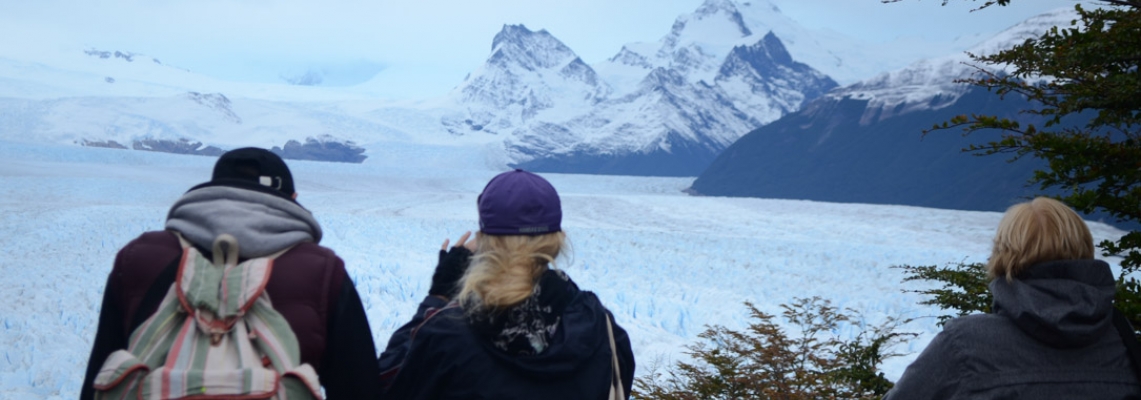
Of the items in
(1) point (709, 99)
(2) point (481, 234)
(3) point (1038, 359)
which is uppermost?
(1) point (709, 99)

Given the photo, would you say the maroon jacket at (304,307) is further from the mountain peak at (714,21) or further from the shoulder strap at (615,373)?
the mountain peak at (714,21)

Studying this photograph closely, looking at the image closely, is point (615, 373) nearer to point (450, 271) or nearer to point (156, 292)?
point (450, 271)

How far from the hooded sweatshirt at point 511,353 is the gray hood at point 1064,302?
800 millimetres

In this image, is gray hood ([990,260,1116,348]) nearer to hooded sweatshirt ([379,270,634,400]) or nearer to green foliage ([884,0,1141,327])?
hooded sweatshirt ([379,270,634,400])

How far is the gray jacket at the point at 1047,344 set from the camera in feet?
4.97

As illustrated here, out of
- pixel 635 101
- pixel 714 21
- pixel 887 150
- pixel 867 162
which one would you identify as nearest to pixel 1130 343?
pixel 887 150

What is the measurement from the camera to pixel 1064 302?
4.99 ft

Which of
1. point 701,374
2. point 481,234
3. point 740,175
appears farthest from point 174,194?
point 740,175

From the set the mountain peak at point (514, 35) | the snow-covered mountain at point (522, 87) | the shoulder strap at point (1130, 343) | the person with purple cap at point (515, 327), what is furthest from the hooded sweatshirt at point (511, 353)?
the mountain peak at point (514, 35)

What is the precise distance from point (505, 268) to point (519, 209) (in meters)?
0.12

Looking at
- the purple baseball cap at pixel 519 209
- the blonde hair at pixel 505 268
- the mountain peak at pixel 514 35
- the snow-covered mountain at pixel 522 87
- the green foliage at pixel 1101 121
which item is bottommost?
the blonde hair at pixel 505 268

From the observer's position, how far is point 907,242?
1316 cm

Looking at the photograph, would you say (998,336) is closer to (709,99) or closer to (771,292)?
(771,292)

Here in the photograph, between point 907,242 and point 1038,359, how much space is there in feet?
40.9
